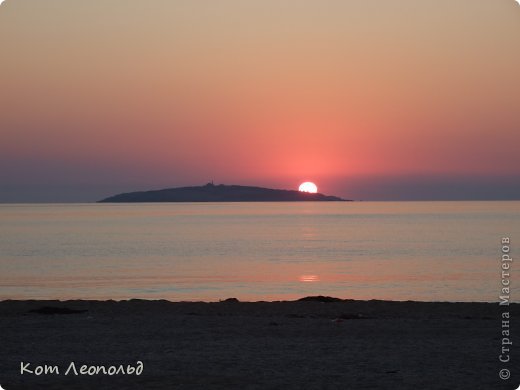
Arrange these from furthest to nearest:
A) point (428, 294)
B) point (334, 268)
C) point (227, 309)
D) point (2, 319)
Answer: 1. point (334, 268)
2. point (428, 294)
3. point (227, 309)
4. point (2, 319)

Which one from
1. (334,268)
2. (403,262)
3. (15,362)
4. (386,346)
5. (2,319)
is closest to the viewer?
(15,362)

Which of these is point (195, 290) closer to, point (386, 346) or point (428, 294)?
point (428, 294)

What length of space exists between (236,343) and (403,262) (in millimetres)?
40949

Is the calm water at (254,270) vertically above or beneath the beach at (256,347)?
above

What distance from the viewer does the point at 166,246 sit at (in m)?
75.0

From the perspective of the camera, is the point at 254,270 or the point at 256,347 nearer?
the point at 256,347

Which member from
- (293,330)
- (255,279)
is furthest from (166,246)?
(293,330)

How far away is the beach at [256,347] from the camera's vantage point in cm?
1167

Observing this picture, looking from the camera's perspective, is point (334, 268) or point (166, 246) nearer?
point (334, 268)

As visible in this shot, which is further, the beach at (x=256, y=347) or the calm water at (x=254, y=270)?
the calm water at (x=254, y=270)

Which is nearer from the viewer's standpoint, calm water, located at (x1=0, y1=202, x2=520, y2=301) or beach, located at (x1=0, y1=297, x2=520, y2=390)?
beach, located at (x1=0, y1=297, x2=520, y2=390)

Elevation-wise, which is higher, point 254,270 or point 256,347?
point 254,270

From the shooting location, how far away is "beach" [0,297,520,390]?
38.3ft

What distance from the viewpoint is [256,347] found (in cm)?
1478
